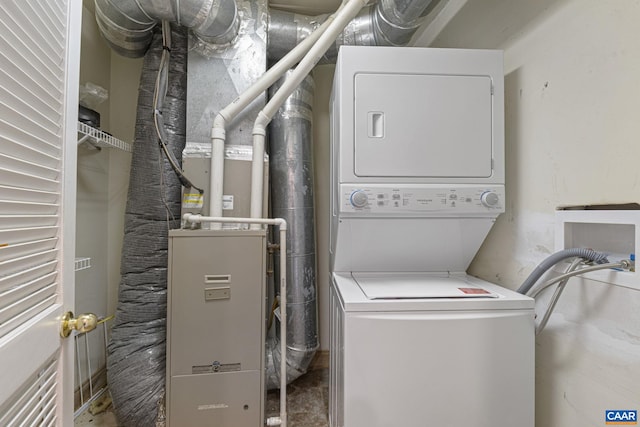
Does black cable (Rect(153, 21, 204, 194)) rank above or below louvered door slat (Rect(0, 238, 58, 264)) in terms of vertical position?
above

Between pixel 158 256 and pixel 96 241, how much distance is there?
67 centimetres

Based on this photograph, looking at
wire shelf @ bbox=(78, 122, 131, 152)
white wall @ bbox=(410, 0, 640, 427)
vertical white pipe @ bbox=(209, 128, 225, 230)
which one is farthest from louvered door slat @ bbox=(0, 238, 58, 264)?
white wall @ bbox=(410, 0, 640, 427)

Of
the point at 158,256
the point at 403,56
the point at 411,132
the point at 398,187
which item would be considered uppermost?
the point at 403,56

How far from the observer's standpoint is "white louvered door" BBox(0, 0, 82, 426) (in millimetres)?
478

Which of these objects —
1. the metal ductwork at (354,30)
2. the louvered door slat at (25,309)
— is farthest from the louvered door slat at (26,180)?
the metal ductwork at (354,30)

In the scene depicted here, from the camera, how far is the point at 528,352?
3.16 ft

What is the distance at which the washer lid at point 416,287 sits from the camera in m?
1.03

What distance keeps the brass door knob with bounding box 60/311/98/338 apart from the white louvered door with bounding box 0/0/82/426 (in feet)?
0.06

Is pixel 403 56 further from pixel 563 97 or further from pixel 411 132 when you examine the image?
pixel 563 97

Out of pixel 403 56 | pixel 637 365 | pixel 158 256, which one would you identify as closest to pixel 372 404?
pixel 637 365

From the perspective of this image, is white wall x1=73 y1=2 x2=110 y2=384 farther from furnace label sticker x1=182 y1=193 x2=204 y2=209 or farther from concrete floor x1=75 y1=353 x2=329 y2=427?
furnace label sticker x1=182 y1=193 x2=204 y2=209

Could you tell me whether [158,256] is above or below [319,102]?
below

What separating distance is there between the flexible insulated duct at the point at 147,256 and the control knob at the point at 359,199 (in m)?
1.10

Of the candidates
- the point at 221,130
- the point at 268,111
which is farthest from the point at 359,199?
the point at 221,130
